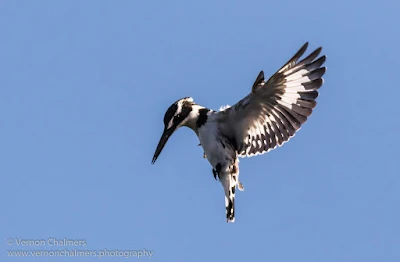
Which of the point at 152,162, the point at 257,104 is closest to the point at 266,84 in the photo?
the point at 257,104

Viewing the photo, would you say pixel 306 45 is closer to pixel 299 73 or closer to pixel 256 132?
pixel 299 73

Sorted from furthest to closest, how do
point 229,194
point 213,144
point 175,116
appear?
point 229,194, point 175,116, point 213,144

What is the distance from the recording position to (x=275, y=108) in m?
18.7

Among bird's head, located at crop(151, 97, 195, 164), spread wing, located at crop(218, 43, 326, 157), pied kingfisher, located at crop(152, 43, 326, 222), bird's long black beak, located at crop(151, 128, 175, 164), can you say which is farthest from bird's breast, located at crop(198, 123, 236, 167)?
bird's long black beak, located at crop(151, 128, 175, 164)

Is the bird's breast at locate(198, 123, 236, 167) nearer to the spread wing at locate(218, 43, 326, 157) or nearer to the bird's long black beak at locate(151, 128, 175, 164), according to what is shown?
the spread wing at locate(218, 43, 326, 157)

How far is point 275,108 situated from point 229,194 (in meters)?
1.46

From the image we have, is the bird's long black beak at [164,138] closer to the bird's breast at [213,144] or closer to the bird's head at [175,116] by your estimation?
the bird's head at [175,116]

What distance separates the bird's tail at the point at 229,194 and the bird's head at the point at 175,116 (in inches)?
41.0

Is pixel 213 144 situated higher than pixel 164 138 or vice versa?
pixel 164 138

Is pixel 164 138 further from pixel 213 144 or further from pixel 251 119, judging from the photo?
pixel 251 119

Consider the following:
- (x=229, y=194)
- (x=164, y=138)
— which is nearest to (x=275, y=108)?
(x=229, y=194)

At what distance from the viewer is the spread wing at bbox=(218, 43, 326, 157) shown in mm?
18172

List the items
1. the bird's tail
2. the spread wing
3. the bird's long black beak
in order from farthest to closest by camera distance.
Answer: the bird's long black beak, the bird's tail, the spread wing

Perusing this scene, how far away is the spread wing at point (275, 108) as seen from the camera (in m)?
18.2
